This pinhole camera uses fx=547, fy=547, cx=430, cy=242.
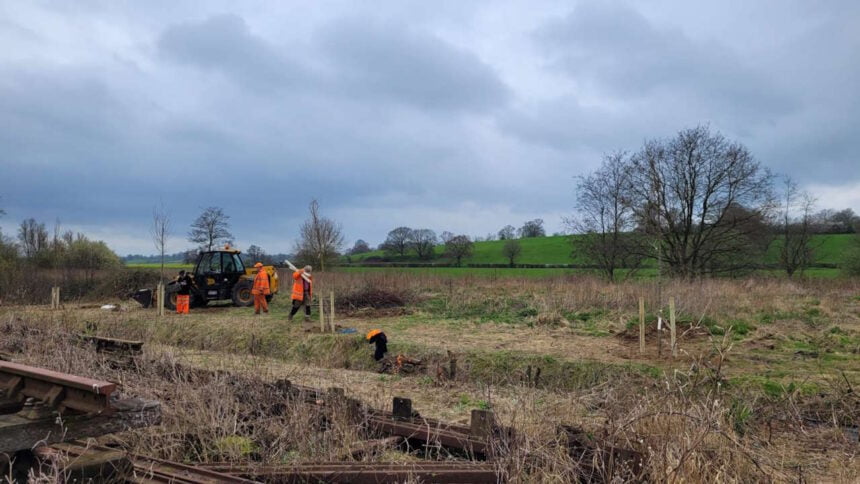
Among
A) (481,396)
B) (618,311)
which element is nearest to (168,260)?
(618,311)

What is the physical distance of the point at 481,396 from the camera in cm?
729

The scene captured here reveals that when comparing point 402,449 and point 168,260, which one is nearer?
point 402,449

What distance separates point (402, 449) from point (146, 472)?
2.20 metres

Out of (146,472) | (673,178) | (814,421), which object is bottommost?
(814,421)

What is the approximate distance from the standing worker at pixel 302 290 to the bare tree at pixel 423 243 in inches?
1443

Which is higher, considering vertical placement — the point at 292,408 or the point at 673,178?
the point at 673,178

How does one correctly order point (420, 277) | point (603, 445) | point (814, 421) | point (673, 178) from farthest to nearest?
point (673, 178)
point (420, 277)
point (814, 421)
point (603, 445)

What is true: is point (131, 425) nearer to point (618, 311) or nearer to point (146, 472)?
point (146, 472)

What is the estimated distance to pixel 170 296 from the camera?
61.7ft

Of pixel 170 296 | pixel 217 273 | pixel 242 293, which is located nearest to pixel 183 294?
pixel 170 296

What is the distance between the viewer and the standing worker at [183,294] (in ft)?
58.6

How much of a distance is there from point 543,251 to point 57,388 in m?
52.4

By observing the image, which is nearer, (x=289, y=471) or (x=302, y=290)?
(x=289, y=471)

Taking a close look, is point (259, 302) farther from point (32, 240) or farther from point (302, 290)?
→ point (32, 240)
